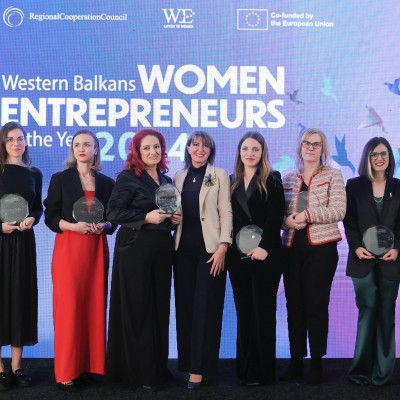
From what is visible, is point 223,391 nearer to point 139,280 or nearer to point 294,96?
point 139,280

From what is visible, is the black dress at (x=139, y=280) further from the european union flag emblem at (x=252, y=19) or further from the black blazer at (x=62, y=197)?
the european union flag emblem at (x=252, y=19)

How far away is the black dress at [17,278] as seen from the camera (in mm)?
3689

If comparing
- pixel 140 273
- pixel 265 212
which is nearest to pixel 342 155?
pixel 265 212

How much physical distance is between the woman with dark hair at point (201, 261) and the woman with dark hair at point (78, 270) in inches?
19.0

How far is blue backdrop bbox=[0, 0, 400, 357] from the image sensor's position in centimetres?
483

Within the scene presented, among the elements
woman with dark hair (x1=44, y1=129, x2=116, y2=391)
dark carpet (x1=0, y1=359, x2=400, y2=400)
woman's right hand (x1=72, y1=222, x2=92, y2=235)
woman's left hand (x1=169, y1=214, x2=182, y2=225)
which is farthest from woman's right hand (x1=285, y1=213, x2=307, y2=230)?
woman's right hand (x1=72, y1=222, x2=92, y2=235)

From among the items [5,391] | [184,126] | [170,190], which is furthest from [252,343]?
[184,126]

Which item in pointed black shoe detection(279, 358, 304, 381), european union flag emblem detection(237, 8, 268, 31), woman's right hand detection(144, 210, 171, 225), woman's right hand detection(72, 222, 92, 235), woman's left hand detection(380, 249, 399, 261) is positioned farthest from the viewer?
european union flag emblem detection(237, 8, 268, 31)

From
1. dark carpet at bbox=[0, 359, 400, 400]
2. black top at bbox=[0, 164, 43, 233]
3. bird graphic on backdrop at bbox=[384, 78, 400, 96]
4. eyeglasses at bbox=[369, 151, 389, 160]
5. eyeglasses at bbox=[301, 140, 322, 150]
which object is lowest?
dark carpet at bbox=[0, 359, 400, 400]

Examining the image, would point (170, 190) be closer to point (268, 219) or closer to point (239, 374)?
point (268, 219)

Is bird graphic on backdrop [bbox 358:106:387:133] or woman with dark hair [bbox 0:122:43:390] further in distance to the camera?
bird graphic on backdrop [bbox 358:106:387:133]

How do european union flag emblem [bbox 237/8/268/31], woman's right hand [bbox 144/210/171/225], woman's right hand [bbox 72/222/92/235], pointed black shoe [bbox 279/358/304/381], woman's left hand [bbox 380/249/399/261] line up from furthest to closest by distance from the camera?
european union flag emblem [bbox 237/8/268/31], pointed black shoe [bbox 279/358/304/381], woman's left hand [bbox 380/249/399/261], woman's right hand [bbox 72/222/92/235], woman's right hand [bbox 144/210/171/225]

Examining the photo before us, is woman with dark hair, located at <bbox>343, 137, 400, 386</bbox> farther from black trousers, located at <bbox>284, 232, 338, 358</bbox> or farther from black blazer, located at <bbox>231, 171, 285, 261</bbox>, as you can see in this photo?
black blazer, located at <bbox>231, 171, 285, 261</bbox>

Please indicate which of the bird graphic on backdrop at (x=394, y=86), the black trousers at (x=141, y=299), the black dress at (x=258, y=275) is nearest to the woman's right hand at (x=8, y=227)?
A: the black trousers at (x=141, y=299)
